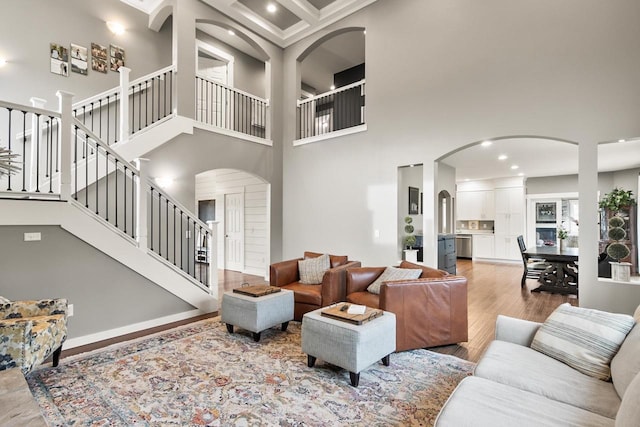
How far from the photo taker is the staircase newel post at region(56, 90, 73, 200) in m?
3.38

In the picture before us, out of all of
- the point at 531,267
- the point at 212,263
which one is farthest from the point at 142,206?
the point at 531,267

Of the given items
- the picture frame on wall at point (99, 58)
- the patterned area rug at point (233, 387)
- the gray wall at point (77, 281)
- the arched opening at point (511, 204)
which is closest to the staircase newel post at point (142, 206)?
the gray wall at point (77, 281)

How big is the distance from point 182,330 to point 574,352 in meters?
3.80

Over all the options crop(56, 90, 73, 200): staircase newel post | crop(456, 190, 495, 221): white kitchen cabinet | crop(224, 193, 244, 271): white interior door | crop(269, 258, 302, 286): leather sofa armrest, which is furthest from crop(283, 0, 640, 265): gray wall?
crop(456, 190, 495, 221): white kitchen cabinet

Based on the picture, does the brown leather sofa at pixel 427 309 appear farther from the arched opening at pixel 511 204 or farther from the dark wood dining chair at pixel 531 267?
the arched opening at pixel 511 204

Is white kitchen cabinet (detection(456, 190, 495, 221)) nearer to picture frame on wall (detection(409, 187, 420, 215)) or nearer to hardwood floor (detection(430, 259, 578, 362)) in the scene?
hardwood floor (detection(430, 259, 578, 362))

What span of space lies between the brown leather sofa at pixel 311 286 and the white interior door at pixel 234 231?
3.61 metres

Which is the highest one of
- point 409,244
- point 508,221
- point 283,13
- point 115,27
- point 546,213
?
point 283,13

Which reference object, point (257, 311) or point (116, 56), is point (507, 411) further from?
point (116, 56)

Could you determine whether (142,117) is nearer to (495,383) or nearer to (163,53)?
(163,53)

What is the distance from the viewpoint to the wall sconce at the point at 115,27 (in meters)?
5.55

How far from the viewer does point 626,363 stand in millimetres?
1637

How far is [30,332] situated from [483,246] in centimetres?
1117

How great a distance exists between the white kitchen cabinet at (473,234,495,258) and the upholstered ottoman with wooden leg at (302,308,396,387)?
8.96 metres
